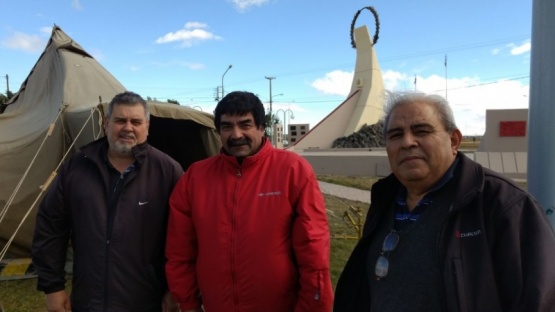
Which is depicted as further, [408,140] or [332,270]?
[332,270]

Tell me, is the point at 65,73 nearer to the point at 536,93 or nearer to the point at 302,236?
the point at 302,236

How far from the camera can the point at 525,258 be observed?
1.22 metres

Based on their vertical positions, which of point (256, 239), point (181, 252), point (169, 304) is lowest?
point (169, 304)

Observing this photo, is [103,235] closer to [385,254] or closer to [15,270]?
[385,254]

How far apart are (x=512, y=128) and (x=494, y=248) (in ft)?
59.6

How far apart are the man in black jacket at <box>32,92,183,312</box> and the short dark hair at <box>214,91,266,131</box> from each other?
21.2 inches

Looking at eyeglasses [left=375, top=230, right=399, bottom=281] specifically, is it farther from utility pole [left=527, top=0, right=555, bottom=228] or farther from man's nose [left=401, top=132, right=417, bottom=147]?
utility pole [left=527, top=0, right=555, bottom=228]

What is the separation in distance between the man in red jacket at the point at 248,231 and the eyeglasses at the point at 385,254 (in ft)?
1.52

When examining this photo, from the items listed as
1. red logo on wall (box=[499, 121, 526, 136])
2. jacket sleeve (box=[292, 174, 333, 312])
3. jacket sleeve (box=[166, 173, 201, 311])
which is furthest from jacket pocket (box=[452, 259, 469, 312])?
red logo on wall (box=[499, 121, 526, 136])

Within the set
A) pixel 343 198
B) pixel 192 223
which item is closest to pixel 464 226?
pixel 192 223

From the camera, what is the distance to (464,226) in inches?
53.6

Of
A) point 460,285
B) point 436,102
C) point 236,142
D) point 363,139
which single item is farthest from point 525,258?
point 363,139

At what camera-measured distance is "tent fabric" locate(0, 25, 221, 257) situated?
486cm

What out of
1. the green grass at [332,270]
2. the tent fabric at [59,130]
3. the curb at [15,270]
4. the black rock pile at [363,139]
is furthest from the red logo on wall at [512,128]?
the curb at [15,270]
